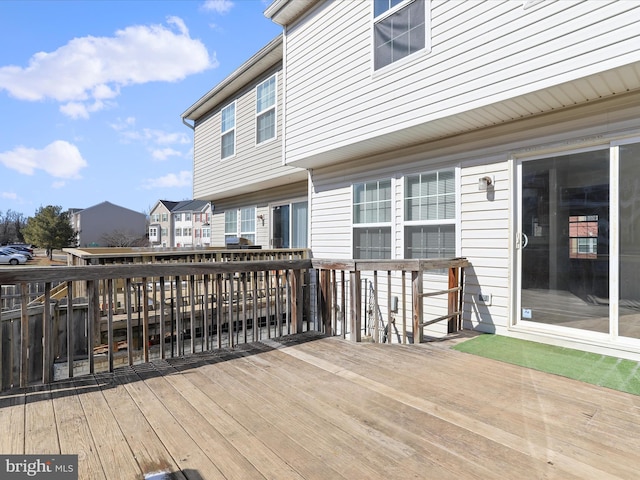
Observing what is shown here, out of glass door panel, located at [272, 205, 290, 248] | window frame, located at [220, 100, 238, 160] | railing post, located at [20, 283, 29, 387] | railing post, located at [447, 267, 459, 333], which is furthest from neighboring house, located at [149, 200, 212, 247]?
railing post, located at [20, 283, 29, 387]

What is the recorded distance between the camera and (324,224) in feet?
22.5

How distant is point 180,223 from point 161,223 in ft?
A: 12.3

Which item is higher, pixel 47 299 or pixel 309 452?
pixel 47 299

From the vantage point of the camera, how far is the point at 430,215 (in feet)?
16.2

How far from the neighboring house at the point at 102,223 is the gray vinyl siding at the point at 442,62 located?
1590 inches

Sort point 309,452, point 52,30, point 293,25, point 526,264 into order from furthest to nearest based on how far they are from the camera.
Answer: point 52,30
point 293,25
point 526,264
point 309,452

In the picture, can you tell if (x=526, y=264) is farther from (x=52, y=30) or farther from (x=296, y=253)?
(x=52, y=30)

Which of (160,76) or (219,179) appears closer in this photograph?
(219,179)

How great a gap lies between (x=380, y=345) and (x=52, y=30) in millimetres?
9384

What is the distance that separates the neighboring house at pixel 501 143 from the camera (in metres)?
3.19

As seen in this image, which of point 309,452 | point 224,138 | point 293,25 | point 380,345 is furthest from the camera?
point 224,138

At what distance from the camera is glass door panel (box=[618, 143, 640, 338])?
3.19m

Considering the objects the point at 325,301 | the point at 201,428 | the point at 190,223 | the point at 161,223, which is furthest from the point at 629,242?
the point at 161,223

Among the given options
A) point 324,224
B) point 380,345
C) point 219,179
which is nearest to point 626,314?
point 380,345
